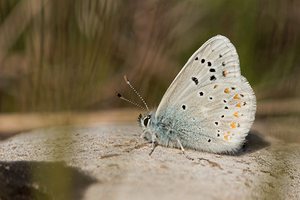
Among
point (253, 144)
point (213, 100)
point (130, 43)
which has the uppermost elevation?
point (130, 43)

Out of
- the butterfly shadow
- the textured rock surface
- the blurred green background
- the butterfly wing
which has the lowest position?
the textured rock surface

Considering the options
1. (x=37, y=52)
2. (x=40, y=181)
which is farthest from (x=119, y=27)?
(x=40, y=181)

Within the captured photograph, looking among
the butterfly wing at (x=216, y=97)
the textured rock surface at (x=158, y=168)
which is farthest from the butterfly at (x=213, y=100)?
the textured rock surface at (x=158, y=168)

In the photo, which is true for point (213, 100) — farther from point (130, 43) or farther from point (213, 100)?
point (130, 43)

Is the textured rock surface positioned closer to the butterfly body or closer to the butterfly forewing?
the butterfly body

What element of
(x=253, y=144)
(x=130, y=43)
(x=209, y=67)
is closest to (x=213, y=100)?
(x=209, y=67)

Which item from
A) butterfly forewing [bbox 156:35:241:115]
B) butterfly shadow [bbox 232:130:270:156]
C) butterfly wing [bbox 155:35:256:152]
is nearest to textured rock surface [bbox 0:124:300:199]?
butterfly shadow [bbox 232:130:270:156]
